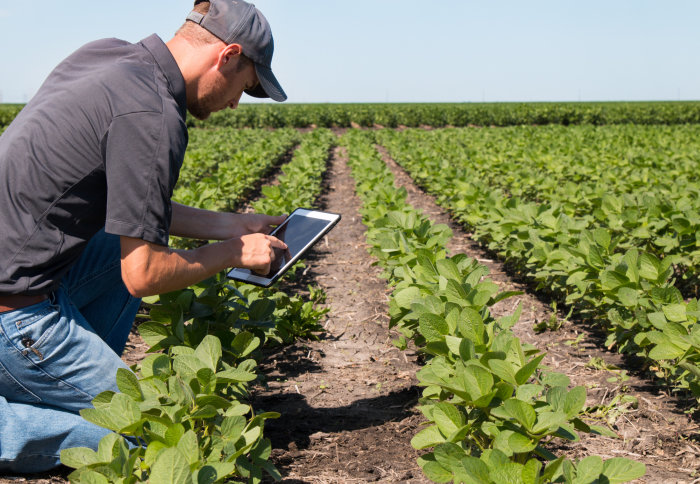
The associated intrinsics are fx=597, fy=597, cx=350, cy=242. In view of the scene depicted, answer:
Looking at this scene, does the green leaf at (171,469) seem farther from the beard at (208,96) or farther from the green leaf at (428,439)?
the beard at (208,96)

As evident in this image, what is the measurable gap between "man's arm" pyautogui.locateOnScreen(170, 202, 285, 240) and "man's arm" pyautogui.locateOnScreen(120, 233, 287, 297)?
0.52m

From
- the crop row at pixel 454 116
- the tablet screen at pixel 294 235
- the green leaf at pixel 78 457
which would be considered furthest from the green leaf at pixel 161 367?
the crop row at pixel 454 116

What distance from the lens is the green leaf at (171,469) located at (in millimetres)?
1464

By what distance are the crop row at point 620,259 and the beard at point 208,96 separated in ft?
6.94

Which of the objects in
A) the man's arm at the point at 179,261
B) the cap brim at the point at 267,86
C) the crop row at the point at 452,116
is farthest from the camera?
the crop row at the point at 452,116

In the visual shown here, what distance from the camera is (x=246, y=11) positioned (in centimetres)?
223

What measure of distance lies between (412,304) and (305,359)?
4.72ft

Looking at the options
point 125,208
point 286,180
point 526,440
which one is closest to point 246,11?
point 125,208

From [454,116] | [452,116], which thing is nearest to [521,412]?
[452,116]

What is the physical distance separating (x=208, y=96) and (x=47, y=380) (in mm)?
1239

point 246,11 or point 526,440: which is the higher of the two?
point 246,11

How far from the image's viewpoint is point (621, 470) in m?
1.74

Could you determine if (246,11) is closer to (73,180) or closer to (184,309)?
(73,180)

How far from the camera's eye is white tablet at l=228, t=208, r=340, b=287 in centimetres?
257
